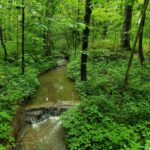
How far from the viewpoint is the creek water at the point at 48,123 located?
6.61 meters

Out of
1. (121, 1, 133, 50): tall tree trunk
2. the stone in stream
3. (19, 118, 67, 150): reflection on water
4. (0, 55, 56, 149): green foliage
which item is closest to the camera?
(0, 55, 56, 149): green foliage

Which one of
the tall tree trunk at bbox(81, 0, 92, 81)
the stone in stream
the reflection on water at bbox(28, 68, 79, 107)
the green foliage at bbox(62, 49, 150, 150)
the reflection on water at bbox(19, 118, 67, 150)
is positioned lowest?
the reflection on water at bbox(19, 118, 67, 150)

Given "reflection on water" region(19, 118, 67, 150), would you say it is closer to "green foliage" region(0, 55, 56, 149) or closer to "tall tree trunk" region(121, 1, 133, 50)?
"green foliage" region(0, 55, 56, 149)

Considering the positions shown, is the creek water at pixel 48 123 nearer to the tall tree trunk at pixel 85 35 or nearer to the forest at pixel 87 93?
the forest at pixel 87 93

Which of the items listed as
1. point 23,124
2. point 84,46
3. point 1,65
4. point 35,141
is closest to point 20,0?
point 84,46

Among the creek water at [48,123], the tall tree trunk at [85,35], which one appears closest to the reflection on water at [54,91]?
the creek water at [48,123]

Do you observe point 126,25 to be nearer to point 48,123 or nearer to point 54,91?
point 54,91

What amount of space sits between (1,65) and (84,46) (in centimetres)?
536

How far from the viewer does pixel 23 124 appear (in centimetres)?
Answer: 788

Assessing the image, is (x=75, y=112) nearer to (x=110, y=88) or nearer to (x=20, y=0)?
(x=110, y=88)

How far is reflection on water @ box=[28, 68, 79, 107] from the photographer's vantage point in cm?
957

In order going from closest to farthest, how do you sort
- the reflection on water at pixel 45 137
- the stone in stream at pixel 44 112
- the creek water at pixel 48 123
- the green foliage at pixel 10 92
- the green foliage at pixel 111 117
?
1. the green foliage at pixel 111 117
2. the green foliage at pixel 10 92
3. the reflection on water at pixel 45 137
4. the creek water at pixel 48 123
5. the stone in stream at pixel 44 112

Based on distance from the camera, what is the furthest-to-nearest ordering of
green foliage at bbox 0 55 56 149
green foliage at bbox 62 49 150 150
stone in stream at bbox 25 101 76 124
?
1. stone in stream at bbox 25 101 76 124
2. green foliage at bbox 0 55 56 149
3. green foliage at bbox 62 49 150 150

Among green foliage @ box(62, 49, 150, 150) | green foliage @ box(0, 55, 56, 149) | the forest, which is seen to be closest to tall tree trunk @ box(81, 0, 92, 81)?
the forest
